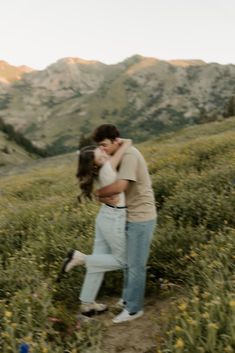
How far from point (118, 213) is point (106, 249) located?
2.20ft

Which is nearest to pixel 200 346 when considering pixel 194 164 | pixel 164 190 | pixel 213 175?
pixel 213 175

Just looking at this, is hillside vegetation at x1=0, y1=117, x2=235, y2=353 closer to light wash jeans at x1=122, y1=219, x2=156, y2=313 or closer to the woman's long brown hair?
light wash jeans at x1=122, y1=219, x2=156, y2=313

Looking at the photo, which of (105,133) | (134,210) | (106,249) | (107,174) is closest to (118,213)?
(134,210)

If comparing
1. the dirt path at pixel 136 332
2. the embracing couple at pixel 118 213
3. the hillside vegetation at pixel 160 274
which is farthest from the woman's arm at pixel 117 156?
the dirt path at pixel 136 332

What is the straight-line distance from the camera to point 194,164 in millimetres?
14812

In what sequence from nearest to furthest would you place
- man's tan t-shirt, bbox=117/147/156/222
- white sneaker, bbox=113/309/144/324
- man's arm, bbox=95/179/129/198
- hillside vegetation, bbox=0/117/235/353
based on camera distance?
hillside vegetation, bbox=0/117/235/353 < man's arm, bbox=95/179/129/198 < man's tan t-shirt, bbox=117/147/156/222 < white sneaker, bbox=113/309/144/324

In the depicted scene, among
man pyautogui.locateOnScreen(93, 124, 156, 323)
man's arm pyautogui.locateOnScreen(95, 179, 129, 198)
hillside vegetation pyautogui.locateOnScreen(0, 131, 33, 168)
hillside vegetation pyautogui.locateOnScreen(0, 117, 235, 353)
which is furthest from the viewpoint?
hillside vegetation pyautogui.locateOnScreen(0, 131, 33, 168)

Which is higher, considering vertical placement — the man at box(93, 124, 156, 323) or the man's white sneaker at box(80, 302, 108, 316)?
the man at box(93, 124, 156, 323)

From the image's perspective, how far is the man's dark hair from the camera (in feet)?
18.5

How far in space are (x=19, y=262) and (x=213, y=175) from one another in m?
5.07

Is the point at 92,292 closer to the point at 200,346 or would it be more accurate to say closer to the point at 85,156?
the point at 85,156

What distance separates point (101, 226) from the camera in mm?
5934

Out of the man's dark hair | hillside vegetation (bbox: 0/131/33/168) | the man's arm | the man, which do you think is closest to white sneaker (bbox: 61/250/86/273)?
the man

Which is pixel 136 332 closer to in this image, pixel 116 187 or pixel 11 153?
pixel 116 187
